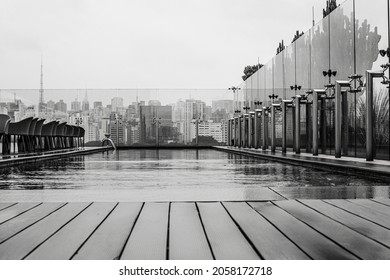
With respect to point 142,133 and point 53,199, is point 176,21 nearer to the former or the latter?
point 53,199

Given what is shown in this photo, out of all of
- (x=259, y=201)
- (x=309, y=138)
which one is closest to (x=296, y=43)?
(x=309, y=138)

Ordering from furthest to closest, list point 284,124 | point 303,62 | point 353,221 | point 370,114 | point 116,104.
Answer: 1. point 116,104
2. point 303,62
3. point 284,124
4. point 370,114
5. point 353,221

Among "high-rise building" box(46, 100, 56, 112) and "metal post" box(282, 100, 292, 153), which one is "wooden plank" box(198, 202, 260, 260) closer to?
"metal post" box(282, 100, 292, 153)

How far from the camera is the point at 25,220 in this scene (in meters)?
1.85

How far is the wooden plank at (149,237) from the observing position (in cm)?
130

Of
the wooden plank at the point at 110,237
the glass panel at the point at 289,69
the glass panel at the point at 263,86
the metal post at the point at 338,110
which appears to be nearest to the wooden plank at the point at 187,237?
the wooden plank at the point at 110,237

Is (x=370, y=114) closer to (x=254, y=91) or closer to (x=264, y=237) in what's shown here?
(x=264, y=237)

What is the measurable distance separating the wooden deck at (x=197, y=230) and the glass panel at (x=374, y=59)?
4.04 meters

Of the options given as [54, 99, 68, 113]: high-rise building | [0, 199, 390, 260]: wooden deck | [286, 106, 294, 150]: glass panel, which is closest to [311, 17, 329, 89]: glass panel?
[286, 106, 294, 150]: glass panel

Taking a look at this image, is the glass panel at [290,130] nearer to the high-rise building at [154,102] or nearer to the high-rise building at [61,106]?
the high-rise building at [154,102]

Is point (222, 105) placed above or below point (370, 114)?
above

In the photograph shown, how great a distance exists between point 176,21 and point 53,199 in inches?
60.4

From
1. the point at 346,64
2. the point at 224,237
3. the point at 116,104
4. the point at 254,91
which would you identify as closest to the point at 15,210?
the point at 224,237

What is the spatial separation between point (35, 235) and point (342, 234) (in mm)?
1069
